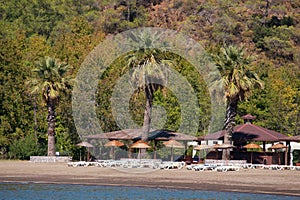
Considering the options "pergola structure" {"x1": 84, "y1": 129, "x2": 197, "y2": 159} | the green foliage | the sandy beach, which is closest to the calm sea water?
the sandy beach

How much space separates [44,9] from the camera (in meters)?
129

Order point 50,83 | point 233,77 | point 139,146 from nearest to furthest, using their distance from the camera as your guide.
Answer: point 139,146, point 233,77, point 50,83

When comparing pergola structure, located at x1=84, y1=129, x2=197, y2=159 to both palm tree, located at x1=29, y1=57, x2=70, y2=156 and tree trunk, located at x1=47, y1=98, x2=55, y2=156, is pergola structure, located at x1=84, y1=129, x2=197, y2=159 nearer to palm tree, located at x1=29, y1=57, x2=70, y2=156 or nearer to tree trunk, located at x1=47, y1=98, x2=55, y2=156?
tree trunk, located at x1=47, y1=98, x2=55, y2=156

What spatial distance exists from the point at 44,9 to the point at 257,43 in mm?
36425

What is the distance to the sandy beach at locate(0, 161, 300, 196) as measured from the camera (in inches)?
1562

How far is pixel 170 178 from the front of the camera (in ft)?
148

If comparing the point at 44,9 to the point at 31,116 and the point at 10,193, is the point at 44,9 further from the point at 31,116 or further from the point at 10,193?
the point at 10,193

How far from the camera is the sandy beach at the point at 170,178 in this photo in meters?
39.7

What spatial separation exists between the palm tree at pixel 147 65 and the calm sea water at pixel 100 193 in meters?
19.3

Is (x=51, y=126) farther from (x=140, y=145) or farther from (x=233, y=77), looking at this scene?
(x=233, y=77)

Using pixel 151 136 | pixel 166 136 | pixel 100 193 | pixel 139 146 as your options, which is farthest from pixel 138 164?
pixel 100 193

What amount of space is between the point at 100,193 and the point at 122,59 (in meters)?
38.5

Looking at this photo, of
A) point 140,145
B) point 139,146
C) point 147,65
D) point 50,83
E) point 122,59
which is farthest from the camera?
point 122,59

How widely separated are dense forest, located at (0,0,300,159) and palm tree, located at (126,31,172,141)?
12.0ft
